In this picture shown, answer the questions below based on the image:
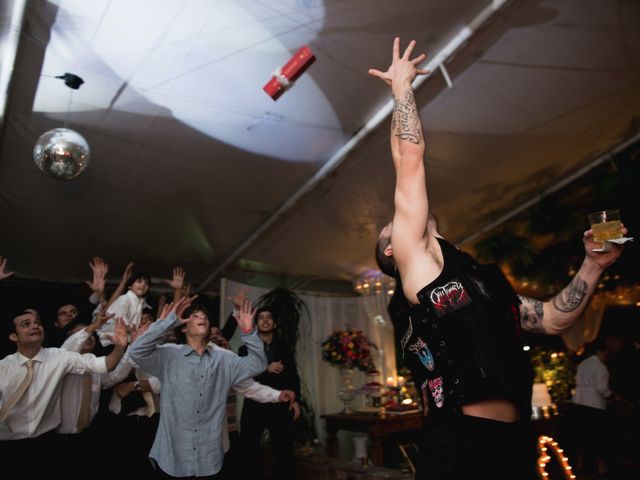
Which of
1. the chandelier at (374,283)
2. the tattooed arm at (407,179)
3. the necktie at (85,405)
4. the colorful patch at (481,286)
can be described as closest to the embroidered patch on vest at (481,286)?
the colorful patch at (481,286)

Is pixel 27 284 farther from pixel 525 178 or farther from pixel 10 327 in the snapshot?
pixel 525 178

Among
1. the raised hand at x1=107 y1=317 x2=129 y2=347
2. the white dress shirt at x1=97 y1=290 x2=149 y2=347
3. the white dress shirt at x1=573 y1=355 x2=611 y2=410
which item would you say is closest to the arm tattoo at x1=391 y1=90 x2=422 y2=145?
the raised hand at x1=107 y1=317 x2=129 y2=347

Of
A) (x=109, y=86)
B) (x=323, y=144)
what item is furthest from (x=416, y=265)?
(x=323, y=144)

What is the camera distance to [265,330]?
15.8ft

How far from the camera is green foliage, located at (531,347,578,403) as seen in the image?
7879 millimetres

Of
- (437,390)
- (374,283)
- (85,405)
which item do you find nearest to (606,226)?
(437,390)

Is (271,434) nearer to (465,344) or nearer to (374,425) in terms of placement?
(374,425)

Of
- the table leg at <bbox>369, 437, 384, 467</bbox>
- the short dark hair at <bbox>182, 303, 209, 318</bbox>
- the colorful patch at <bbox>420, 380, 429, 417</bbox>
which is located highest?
the short dark hair at <bbox>182, 303, 209, 318</bbox>

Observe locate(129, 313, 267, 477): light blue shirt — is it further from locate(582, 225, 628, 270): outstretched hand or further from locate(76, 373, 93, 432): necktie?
locate(582, 225, 628, 270): outstretched hand

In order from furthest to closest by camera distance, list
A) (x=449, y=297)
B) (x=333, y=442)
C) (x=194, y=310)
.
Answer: (x=333, y=442) → (x=194, y=310) → (x=449, y=297)

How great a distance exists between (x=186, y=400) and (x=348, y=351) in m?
3.98

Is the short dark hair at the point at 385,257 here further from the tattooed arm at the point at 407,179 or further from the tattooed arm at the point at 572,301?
the tattooed arm at the point at 572,301

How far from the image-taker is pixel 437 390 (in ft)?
4.54

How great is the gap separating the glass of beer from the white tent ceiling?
2.53 metres
